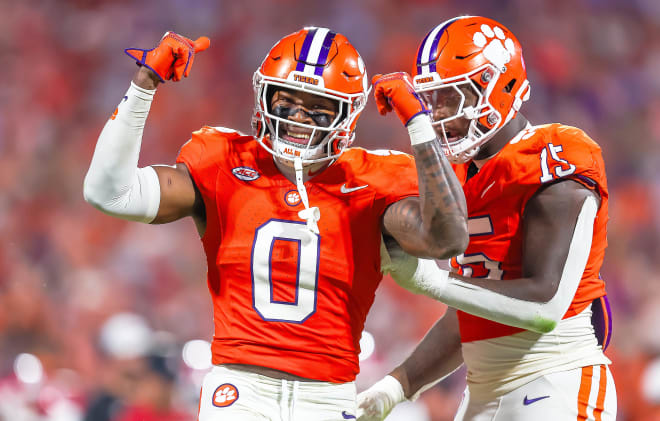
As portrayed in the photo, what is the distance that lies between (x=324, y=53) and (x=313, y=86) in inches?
4.8

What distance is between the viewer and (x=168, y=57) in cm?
193

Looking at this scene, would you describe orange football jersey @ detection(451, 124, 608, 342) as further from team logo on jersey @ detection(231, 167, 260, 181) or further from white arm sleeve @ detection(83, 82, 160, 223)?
white arm sleeve @ detection(83, 82, 160, 223)

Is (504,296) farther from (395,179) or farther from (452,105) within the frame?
(452,105)

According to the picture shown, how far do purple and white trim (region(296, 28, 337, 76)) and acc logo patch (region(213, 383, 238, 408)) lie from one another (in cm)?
84

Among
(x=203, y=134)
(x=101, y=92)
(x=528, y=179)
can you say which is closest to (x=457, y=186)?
(x=528, y=179)

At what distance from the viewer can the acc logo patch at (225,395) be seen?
1.91 metres

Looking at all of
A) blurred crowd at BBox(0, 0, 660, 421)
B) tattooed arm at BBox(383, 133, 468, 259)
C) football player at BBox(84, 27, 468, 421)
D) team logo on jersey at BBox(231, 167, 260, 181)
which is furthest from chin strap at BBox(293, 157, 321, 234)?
blurred crowd at BBox(0, 0, 660, 421)

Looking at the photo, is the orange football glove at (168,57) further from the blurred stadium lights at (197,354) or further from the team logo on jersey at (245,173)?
the blurred stadium lights at (197,354)

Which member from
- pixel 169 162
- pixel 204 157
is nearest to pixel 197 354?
pixel 169 162

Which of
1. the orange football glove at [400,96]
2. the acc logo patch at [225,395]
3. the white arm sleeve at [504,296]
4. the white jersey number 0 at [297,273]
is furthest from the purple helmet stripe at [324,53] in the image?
the acc logo patch at [225,395]

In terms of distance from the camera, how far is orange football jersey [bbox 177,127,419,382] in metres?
1.98

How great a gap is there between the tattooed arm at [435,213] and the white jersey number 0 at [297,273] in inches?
9.8

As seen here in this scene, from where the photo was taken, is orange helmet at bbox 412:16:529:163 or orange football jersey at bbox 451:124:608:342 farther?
orange helmet at bbox 412:16:529:163

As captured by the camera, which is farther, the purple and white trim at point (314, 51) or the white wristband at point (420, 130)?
the purple and white trim at point (314, 51)
